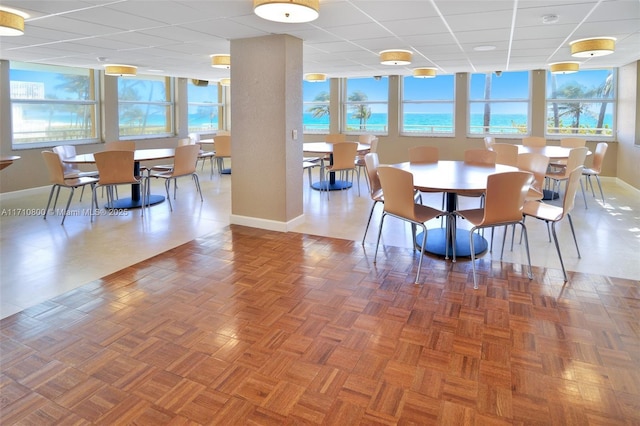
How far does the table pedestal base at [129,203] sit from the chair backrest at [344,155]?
268 cm

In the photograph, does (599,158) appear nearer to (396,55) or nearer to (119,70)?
(396,55)

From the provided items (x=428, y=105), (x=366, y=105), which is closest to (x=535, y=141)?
(x=428, y=105)

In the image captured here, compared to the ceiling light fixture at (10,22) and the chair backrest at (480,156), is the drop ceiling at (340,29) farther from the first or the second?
the chair backrest at (480,156)

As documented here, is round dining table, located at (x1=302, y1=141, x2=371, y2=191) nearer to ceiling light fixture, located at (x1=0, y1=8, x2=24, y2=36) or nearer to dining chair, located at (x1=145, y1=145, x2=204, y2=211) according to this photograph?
dining chair, located at (x1=145, y1=145, x2=204, y2=211)

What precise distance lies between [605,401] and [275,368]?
5.01ft

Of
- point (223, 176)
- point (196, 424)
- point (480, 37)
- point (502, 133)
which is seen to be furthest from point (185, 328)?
point (502, 133)

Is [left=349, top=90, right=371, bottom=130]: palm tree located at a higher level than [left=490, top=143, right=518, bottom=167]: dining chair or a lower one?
higher

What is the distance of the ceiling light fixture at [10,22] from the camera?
3.61 m

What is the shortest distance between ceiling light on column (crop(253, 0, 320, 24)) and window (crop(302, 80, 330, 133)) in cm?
789

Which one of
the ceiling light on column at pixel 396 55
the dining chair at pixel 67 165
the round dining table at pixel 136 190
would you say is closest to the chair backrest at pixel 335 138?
the ceiling light on column at pixel 396 55

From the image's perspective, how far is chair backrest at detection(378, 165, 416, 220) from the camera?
3.37m

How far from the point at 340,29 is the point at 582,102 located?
6719 mm

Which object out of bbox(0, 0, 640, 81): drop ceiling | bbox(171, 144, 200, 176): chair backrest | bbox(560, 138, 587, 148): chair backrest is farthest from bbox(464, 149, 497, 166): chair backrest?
bbox(171, 144, 200, 176): chair backrest

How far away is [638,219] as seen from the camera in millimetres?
5160
